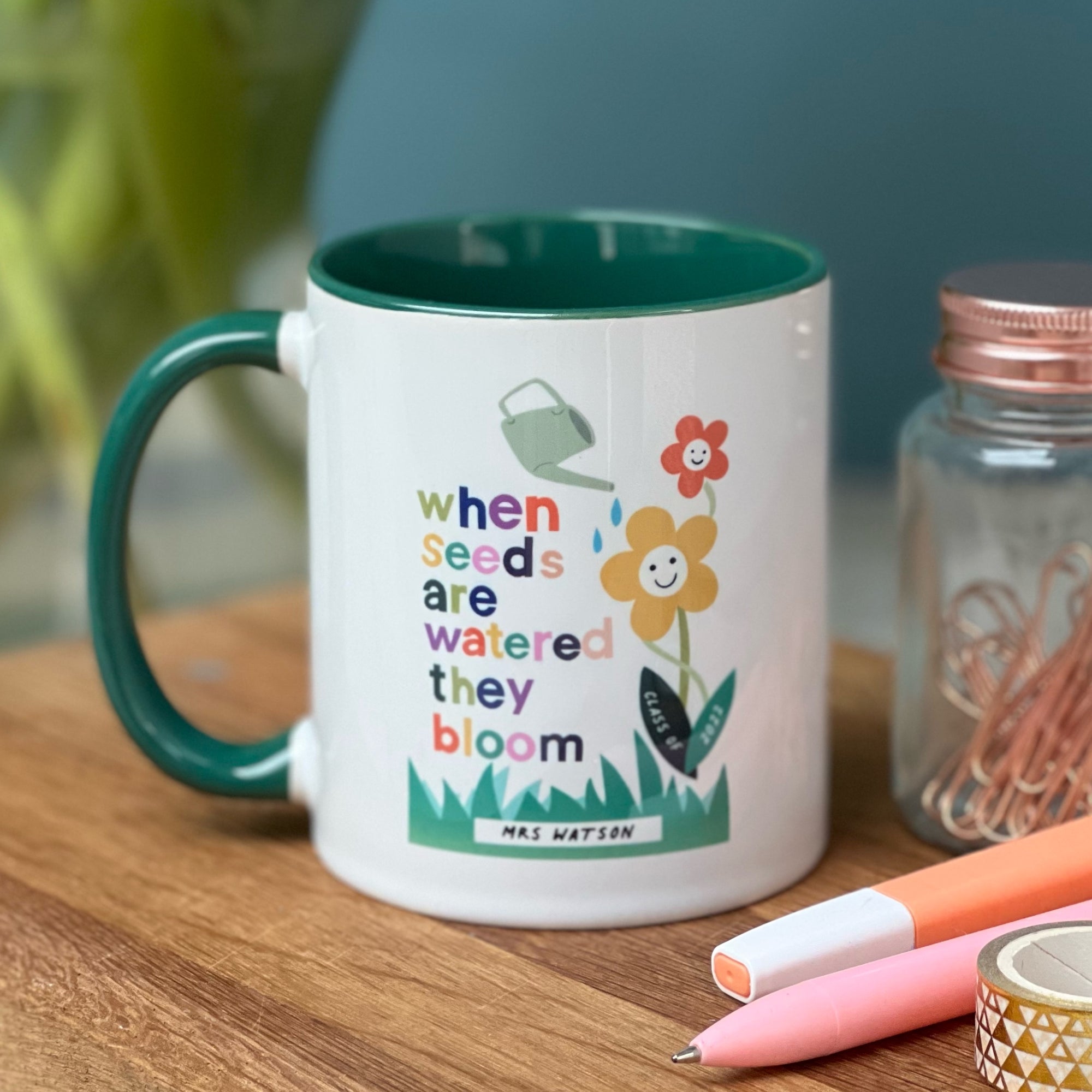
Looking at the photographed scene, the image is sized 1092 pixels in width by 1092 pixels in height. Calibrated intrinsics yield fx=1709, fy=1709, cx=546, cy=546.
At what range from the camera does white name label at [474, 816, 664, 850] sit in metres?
0.50

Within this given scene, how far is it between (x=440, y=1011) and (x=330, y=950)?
5 centimetres

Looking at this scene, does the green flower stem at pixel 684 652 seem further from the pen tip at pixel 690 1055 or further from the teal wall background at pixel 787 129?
the teal wall background at pixel 787 129

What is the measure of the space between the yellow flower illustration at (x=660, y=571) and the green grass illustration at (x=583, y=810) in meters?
0.04

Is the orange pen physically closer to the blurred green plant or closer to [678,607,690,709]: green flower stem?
[678,607,690,709]: green flower stem

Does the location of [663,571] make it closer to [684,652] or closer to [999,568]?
[684,652]

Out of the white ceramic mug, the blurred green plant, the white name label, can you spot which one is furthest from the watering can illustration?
the blurred green plant

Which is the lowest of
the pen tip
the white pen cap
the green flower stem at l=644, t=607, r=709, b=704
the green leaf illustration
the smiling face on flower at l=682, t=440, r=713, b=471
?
the pen tip

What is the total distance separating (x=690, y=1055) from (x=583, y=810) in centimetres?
10

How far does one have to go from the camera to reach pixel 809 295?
50 cm

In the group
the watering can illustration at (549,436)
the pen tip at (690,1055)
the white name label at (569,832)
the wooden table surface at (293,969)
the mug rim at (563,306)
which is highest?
the mug rim at (563,306)

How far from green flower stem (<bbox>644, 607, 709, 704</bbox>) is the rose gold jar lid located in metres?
0.12

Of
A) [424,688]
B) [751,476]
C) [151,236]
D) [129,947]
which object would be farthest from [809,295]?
[151,236]

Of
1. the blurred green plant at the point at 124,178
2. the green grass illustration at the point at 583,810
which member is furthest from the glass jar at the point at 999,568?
the blurred green plant at the point at 124,178

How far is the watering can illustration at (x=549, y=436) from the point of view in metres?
0.47
